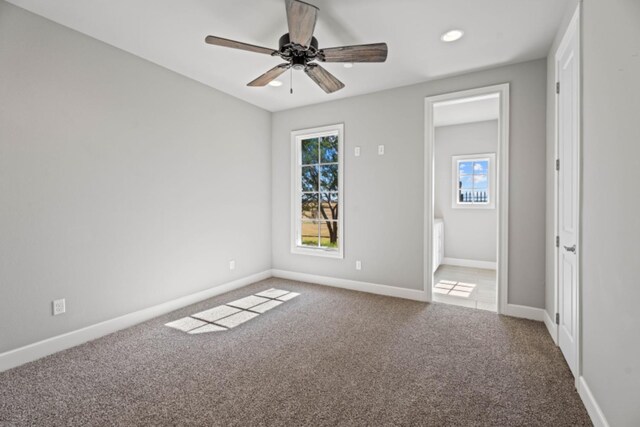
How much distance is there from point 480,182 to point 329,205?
10.3ft

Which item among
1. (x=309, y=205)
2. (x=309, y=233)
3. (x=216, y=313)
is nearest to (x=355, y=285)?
(x=309, y=233)

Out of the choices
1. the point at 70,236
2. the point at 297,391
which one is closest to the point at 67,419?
the point at 297,391

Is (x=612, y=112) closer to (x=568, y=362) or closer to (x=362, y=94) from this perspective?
(x=568, y=362)

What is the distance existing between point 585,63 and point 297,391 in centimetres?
273

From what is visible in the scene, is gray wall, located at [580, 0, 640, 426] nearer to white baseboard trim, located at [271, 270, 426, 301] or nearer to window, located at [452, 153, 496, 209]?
white baseboard trim, located at [271, 270, 426, 301]

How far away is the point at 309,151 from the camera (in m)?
4.81

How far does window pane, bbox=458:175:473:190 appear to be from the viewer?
5867mm

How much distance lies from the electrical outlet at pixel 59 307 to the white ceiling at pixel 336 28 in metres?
2.26

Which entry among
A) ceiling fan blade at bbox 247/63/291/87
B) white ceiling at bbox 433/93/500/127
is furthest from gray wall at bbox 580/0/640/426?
white ceiling at bbox 433/93/500/127

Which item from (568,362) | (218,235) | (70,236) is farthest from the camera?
(218,235)

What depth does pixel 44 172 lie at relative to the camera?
2.43m

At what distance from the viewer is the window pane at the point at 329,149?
15.0 feet

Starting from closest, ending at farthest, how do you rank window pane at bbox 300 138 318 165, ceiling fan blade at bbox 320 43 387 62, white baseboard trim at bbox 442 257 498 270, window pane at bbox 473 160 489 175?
ceiling fan blade at bbox 320 43 387 62 < window pane at bbox 300 138 318 165 < white baseboard trim at bbox 442 257 498 270 < window pane at bbox 473 160 489 175

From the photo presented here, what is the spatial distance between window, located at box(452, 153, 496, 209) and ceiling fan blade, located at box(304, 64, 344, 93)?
152 inches
